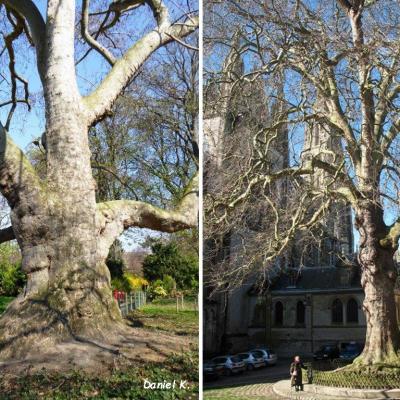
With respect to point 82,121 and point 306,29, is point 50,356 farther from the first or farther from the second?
point 306,29

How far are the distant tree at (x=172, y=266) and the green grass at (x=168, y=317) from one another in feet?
0.50

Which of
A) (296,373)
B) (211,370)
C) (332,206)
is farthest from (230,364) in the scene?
(332,206)

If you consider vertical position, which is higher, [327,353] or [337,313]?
[337,313]

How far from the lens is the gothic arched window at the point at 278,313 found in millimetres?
4234

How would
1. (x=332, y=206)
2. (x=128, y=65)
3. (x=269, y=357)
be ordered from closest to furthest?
1. (x=269, y=357)
2. (x=128, y=65)
3. (x=332, y=206)

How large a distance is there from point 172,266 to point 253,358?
3.27 ft

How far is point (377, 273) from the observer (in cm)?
452

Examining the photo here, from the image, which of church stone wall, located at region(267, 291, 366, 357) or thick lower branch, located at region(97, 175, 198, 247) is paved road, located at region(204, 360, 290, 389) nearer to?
church stone wall, located at region(267, 291, 366, 357)

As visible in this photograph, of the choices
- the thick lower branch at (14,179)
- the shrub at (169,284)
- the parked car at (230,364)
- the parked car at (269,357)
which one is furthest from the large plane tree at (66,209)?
the parked car at (269,357)

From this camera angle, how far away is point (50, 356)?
305cm

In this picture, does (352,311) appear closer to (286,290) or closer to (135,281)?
(286,290)

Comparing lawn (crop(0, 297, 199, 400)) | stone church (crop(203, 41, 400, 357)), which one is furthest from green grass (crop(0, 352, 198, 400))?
stone church (crop(203, 41, 400, 357))

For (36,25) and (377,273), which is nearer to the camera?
(36,25)

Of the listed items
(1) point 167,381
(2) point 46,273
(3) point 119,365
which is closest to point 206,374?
(1) point 167,381
